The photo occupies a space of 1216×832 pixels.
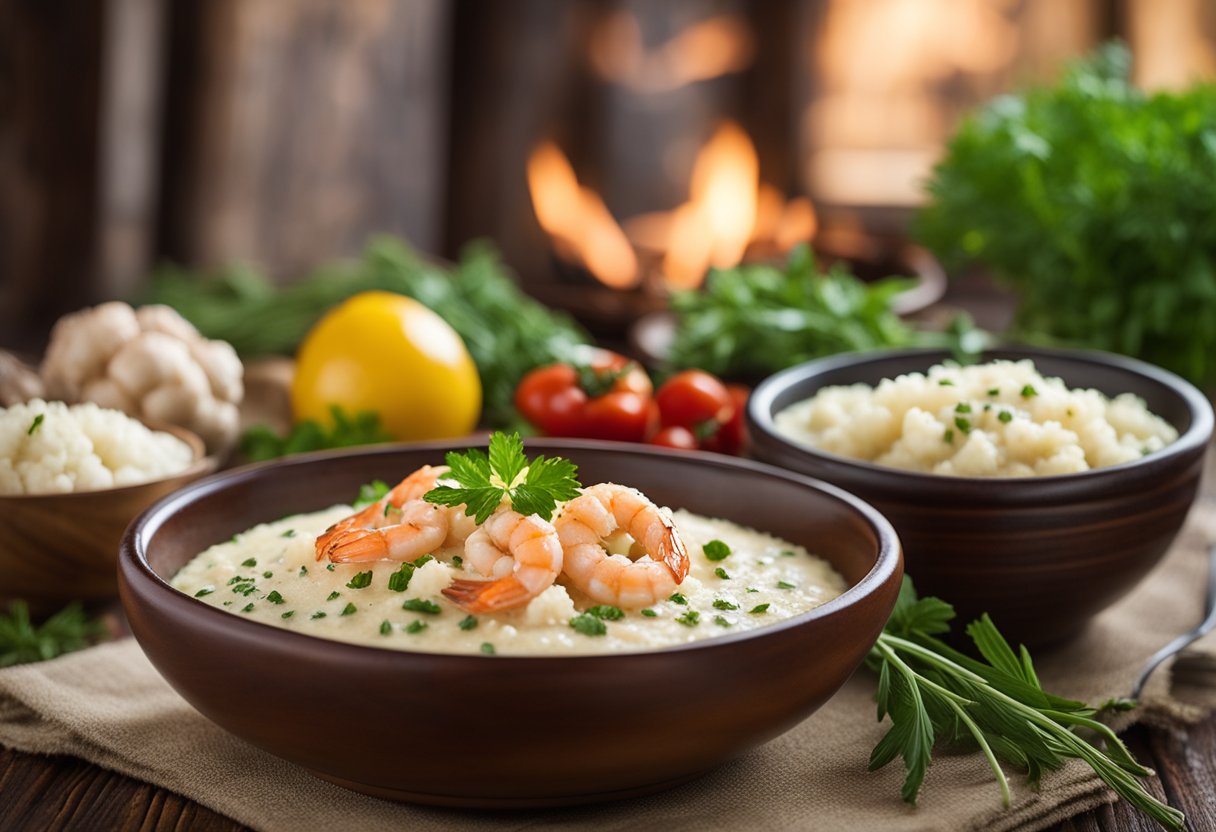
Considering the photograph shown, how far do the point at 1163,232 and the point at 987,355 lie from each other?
95 cm

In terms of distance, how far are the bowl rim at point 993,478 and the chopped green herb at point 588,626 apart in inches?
31.9

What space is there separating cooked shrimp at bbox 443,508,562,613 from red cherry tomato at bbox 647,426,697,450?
163 cm

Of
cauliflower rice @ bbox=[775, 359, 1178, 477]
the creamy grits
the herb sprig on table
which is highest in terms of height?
cauliflower rice @ bbox=[775, 359, 1178, 477]

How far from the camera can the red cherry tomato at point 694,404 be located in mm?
3793

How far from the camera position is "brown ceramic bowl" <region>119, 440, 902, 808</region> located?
1.76m

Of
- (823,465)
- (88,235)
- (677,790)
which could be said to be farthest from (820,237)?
(677,790)

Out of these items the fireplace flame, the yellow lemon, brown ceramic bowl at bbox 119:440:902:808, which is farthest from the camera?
the fireplace flame

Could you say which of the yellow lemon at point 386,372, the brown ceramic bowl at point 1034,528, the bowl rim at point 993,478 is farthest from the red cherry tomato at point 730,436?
the brown ceramic bowl at point 1034,528

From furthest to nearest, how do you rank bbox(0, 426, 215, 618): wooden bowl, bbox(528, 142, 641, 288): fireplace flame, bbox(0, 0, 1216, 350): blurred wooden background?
bbox(528, 142, 641, 288): fireplace flame, bbox(0, 0, 1216, 350): blurred wooden background, bbox(0, 426, 215, 618): wooden bowl

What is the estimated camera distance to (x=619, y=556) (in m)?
2.07

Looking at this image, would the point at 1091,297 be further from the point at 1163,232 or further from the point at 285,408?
the point at 285,408

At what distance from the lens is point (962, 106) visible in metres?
7.46

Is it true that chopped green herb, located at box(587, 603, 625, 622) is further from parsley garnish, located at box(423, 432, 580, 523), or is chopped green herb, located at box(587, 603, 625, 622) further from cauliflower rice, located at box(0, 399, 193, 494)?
cauliflower rice, located at box(0, 399, 193, 494)

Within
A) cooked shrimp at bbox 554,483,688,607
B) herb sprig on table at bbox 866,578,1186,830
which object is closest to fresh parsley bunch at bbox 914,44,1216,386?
herb sprig on table at bbox 866,578,1186,830
